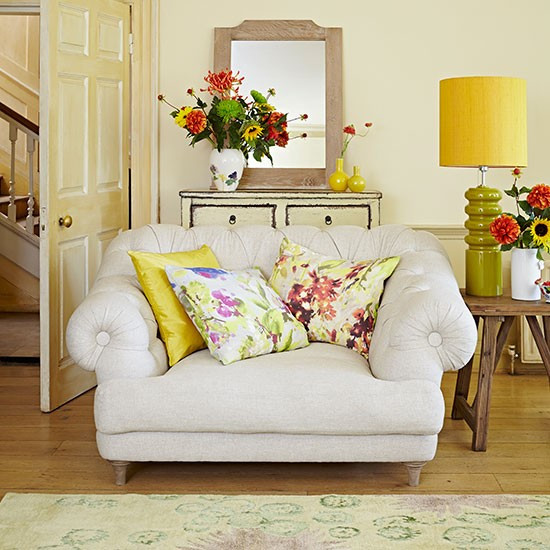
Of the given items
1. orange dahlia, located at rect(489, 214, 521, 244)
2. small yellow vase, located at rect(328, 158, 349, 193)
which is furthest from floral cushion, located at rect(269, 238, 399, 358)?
small yellow vase, located at rect(328, 158, 349, 193)

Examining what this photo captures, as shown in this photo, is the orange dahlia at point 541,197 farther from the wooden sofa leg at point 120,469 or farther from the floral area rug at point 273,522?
the wooden sofa leg at point 120,469

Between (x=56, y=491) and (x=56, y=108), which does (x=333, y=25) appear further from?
(x=56, y=491)

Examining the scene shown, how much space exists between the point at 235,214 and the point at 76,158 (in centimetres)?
85

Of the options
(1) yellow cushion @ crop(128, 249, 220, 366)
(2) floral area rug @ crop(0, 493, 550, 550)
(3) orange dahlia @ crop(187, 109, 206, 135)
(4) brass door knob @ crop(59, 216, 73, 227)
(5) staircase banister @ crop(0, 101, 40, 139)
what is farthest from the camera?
(5) staircase banister @ crop(0, 101, 40, 139)

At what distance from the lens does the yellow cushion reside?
346 centimetres

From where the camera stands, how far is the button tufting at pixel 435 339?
3.22m

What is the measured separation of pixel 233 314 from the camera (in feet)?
11.1

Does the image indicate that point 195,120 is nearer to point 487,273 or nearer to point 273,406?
point 487,273

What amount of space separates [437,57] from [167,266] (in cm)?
233

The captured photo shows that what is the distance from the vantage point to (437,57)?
197 inches

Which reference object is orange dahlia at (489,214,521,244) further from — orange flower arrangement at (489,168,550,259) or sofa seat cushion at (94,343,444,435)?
sofa seat cushion at (94,343,444,435)

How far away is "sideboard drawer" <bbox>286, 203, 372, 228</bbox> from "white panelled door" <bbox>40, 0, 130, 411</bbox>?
39.5 inches

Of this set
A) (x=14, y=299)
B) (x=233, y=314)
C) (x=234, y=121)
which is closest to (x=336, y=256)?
(x=233, y=314)

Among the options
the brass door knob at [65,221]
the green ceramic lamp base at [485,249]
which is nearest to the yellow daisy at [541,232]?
the green ceramic lamp base at [485,249]
